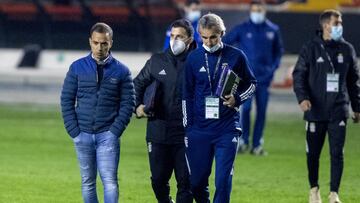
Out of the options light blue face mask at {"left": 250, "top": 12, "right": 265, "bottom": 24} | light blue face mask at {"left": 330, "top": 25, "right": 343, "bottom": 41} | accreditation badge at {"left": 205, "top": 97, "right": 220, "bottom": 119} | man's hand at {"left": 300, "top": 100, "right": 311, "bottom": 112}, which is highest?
light blue face mask at {"left": 250, "top": 12, "right": 265, "bottom": 24}

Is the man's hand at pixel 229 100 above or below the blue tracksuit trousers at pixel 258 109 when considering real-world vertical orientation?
above

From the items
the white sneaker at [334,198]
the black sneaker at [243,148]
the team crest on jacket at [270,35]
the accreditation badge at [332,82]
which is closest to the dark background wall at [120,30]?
the team crest on jacket at [270,35]

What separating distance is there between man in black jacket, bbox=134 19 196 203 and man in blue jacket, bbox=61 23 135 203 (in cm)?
83

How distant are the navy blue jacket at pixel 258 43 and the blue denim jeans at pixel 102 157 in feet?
29.9

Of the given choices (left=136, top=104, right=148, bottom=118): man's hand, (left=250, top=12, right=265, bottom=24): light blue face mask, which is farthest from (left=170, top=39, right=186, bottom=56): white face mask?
(left=250, top=12, right=265, bottom=24): light blue face mask

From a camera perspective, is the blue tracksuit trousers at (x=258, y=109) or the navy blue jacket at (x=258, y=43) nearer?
the blue tracksuit trousers at (x=258, y=109)

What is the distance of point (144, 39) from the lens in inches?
1526

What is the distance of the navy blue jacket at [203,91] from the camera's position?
492 inches

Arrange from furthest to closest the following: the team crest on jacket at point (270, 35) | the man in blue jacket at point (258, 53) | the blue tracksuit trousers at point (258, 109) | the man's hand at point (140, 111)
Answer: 1. the team crest on jacket at point (270, 35)
2. the man in blue jacket at point (258, 53)
3. the blue tracksuit trousers at point (258, 109)
4. the man's hand at point (140, 111)

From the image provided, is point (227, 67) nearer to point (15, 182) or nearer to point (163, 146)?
point (163, 146)

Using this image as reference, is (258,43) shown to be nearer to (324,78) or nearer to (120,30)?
(324,78)

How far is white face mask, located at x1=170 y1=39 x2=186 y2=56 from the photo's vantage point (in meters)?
13.1

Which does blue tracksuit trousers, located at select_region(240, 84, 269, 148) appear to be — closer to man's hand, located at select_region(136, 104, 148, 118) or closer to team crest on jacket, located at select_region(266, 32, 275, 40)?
team crest on jacket, located at select_region(266, 32, 275, 40)

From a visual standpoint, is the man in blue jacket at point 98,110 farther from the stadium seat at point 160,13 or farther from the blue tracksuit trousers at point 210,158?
the stadium seat at point 160,13
